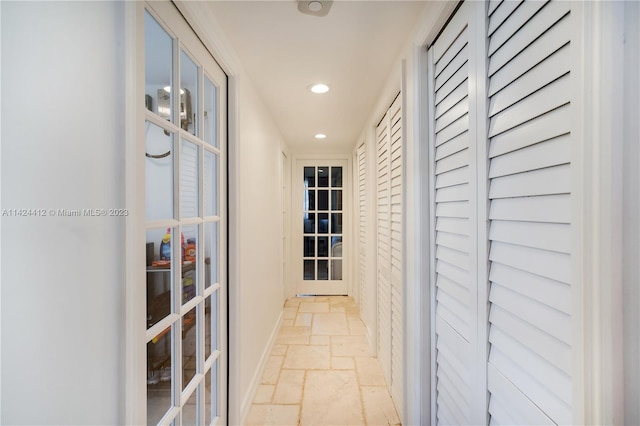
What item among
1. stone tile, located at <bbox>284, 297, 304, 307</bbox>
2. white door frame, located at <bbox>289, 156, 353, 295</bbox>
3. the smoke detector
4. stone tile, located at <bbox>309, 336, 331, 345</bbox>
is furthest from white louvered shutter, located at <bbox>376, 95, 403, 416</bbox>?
white door frame, located at <bbox>289, 156, 353, 295</bbox>

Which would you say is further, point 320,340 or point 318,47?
point 320,340

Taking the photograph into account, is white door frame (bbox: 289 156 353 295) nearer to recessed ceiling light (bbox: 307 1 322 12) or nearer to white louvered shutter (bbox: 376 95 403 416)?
white louvered shutter (bbox: 376 95 403 416)

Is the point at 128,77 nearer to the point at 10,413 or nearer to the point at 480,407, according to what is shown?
the point at 10,413

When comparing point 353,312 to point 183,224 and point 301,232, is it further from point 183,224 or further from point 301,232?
point 183,224

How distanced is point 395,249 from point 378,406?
1084 millimetres

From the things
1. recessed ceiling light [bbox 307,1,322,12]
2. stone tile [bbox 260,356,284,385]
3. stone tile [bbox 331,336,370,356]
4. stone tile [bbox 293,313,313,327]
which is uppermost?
recessed ceiling light [bbox 307,1,322,12]

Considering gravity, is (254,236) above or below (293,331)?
above

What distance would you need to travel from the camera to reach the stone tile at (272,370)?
2.36 metres

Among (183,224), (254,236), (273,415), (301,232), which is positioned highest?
(183,224)

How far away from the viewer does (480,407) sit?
937 mm

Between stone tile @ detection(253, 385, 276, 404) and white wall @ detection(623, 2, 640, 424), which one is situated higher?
white wall @ detection(623, 2, 640, 424)

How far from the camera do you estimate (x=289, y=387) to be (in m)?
2.27

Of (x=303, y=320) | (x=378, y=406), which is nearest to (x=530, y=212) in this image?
(x=378, y=406)

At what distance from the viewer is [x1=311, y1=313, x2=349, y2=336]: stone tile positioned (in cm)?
332
